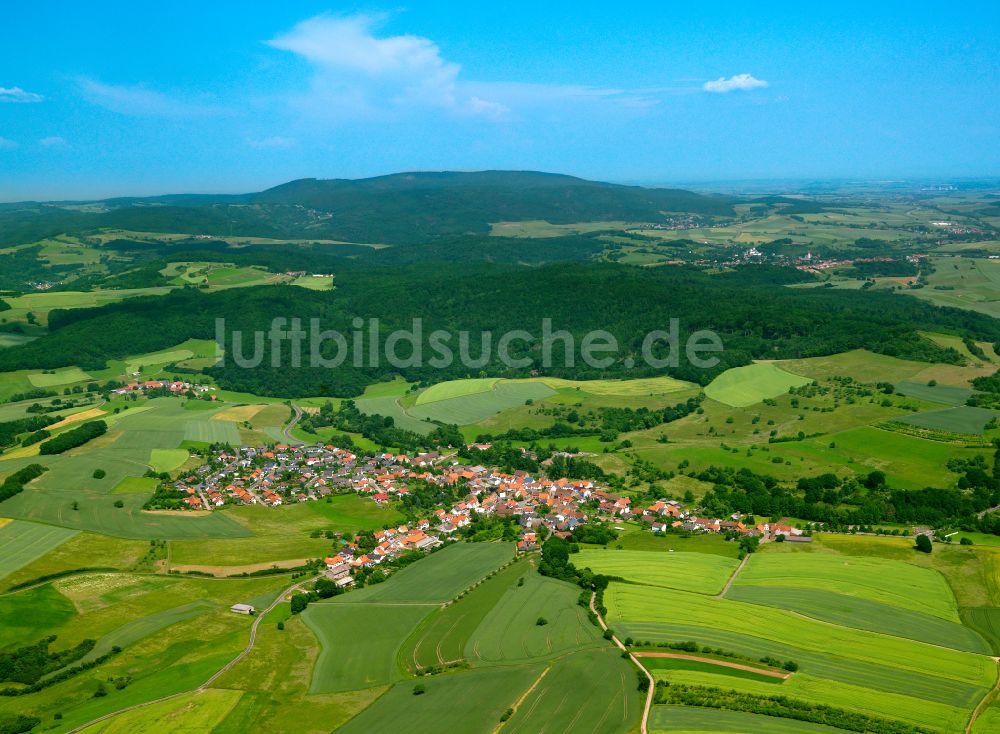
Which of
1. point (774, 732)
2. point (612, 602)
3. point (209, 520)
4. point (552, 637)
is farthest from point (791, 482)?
point (209, 520)

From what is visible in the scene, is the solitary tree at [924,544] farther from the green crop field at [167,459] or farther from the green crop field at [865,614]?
the green crop field at [167,459]

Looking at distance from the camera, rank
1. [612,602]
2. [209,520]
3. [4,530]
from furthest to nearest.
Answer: [209,520], [4,530], [612,602]

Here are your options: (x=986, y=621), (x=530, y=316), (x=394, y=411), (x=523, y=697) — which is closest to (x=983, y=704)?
(x=986, y=621)

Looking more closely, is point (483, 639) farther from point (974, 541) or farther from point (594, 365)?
point (594, 365)

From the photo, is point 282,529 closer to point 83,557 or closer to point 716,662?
point 83,557

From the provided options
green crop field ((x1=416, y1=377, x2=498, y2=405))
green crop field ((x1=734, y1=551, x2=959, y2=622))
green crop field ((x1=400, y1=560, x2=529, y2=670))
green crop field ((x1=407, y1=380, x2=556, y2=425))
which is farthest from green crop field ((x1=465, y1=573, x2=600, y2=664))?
green crop field ((x1=416, y1=377, x2=498, y2=405))

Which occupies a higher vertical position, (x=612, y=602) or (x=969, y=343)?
(x=969, y=343)

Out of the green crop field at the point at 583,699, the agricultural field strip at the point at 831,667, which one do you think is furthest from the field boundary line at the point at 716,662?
the green crop field at the point at 583,699

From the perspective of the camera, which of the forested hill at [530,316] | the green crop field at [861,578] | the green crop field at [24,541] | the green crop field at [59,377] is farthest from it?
the forested hill at [530,316]
